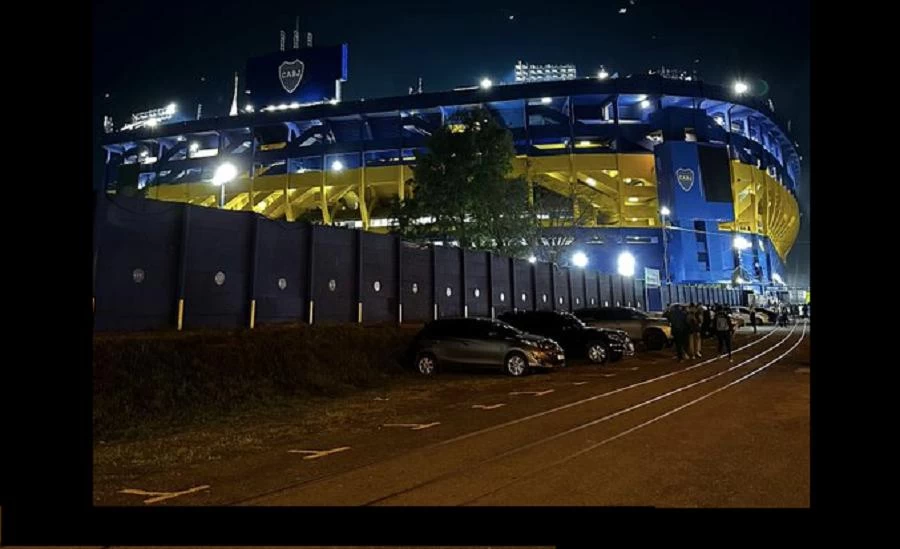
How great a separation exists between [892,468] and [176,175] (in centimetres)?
9947

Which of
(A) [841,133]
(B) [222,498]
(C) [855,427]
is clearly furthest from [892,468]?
(B) [222,498]

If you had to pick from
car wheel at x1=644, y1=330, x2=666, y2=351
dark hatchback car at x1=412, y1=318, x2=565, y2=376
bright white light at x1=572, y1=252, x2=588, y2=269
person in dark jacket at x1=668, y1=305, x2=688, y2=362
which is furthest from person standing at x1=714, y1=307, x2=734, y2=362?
bright white light at x1=572, y1=252, x2=588, y2=269

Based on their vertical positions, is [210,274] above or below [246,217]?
below

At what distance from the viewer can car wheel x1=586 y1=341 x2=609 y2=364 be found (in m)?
21.1

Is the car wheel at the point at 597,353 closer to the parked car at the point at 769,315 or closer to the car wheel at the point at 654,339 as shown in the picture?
the car wheel at the point at 654,339

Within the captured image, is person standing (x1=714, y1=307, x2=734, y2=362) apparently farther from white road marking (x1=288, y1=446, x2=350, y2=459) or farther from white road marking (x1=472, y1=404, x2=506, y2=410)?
white road marking (x1=288, y1=446, x2=350, y2=459)

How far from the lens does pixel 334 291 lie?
18312 millimetres

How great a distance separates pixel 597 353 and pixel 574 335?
0.98 m

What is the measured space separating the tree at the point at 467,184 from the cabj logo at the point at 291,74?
55.8 meters

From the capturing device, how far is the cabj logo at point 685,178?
71.4 m

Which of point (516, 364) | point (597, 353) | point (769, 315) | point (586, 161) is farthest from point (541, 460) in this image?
point (586, 161)

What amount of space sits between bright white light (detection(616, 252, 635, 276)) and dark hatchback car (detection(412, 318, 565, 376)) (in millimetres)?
50582

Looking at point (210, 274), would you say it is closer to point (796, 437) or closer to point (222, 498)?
point (222, 498)

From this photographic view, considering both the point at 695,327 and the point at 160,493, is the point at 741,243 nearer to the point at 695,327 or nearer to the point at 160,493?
the point at 695,327
